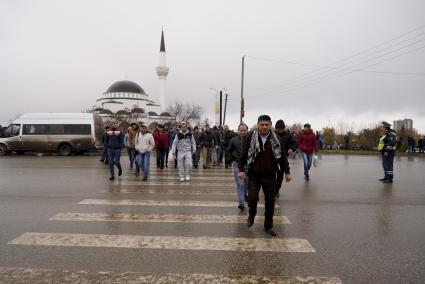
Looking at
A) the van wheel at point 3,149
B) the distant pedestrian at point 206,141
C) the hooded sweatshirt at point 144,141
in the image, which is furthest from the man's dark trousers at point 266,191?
the van wheel at point 3,149

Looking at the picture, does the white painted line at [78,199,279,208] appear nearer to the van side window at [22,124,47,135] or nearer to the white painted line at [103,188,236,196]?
the white painted line at [103,188,236,196]

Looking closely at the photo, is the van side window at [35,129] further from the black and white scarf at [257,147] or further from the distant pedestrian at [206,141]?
the black and white scarf at [257,147]

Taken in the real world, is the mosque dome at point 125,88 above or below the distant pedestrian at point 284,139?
above

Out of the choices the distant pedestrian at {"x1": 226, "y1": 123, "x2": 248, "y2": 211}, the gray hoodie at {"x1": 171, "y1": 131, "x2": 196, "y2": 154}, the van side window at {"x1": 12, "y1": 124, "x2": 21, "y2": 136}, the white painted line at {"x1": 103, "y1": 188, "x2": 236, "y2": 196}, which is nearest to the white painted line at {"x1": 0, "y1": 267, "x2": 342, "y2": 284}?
the distant pedestrian at {"x1": 226, "y1": 123, "x2": 248, "y2": 211}

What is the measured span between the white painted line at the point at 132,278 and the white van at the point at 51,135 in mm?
18497

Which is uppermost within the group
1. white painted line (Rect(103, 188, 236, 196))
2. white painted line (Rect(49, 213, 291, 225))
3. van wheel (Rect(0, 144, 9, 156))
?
Result: van wheel (Rect(0, 144, 9, 156))

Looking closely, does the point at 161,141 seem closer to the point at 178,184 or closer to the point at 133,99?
the point at 178,184

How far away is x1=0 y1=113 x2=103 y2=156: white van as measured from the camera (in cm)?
2120

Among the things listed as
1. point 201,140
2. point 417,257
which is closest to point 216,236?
point 417,257

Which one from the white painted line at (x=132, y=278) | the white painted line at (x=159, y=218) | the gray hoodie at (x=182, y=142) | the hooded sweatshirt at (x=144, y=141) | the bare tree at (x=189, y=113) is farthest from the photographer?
the bare tree at (x=189, y=113)

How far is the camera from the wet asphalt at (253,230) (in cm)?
383

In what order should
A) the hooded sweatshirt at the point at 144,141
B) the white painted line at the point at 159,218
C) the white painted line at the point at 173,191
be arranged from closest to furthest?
the white painted line at the point at 159,218 → the white painted line at the point at 173,191 → the hooded sweatshirt at the point at 144,141

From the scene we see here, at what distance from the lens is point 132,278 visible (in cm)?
353

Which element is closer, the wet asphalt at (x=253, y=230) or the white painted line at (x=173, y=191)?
the wet asphalt at (x=253, y=230)
